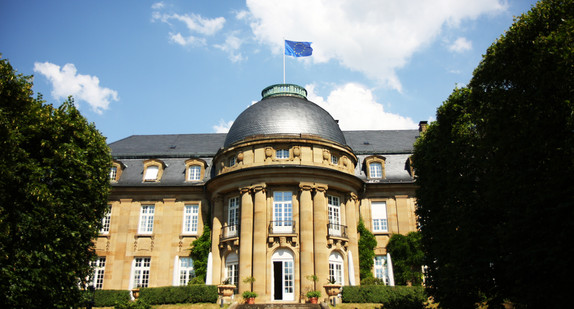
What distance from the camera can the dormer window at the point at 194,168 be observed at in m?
30.9

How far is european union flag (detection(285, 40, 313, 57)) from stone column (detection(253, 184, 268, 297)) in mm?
11513

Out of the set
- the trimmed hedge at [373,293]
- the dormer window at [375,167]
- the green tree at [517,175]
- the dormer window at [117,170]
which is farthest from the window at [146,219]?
the green tree at [517,175]

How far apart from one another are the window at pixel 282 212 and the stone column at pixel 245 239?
1390mm

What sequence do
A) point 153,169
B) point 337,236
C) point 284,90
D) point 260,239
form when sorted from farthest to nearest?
point 284,90 → point 153,169 → point 337,236 → point 260,239

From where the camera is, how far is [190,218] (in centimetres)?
2966

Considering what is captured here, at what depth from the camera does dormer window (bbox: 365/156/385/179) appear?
30.9 metres

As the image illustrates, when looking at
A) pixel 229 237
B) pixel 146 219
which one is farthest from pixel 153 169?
pixel 229 237

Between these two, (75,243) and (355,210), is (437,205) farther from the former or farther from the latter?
(75,243)

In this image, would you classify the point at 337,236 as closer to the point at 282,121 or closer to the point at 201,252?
the point at 282,121

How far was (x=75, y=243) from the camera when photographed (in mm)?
16094

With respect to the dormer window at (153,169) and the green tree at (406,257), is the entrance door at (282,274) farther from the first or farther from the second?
the dormer window at (153,169)

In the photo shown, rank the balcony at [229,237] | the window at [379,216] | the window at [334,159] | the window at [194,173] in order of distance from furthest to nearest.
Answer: the window at [194,173]
the window at [379,216]
the window at [334,159]
the balcony at [229,237]

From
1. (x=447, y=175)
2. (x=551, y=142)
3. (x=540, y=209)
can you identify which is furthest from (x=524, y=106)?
(x=447, y=175)

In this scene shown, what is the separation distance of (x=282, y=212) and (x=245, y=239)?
2.61 meters
